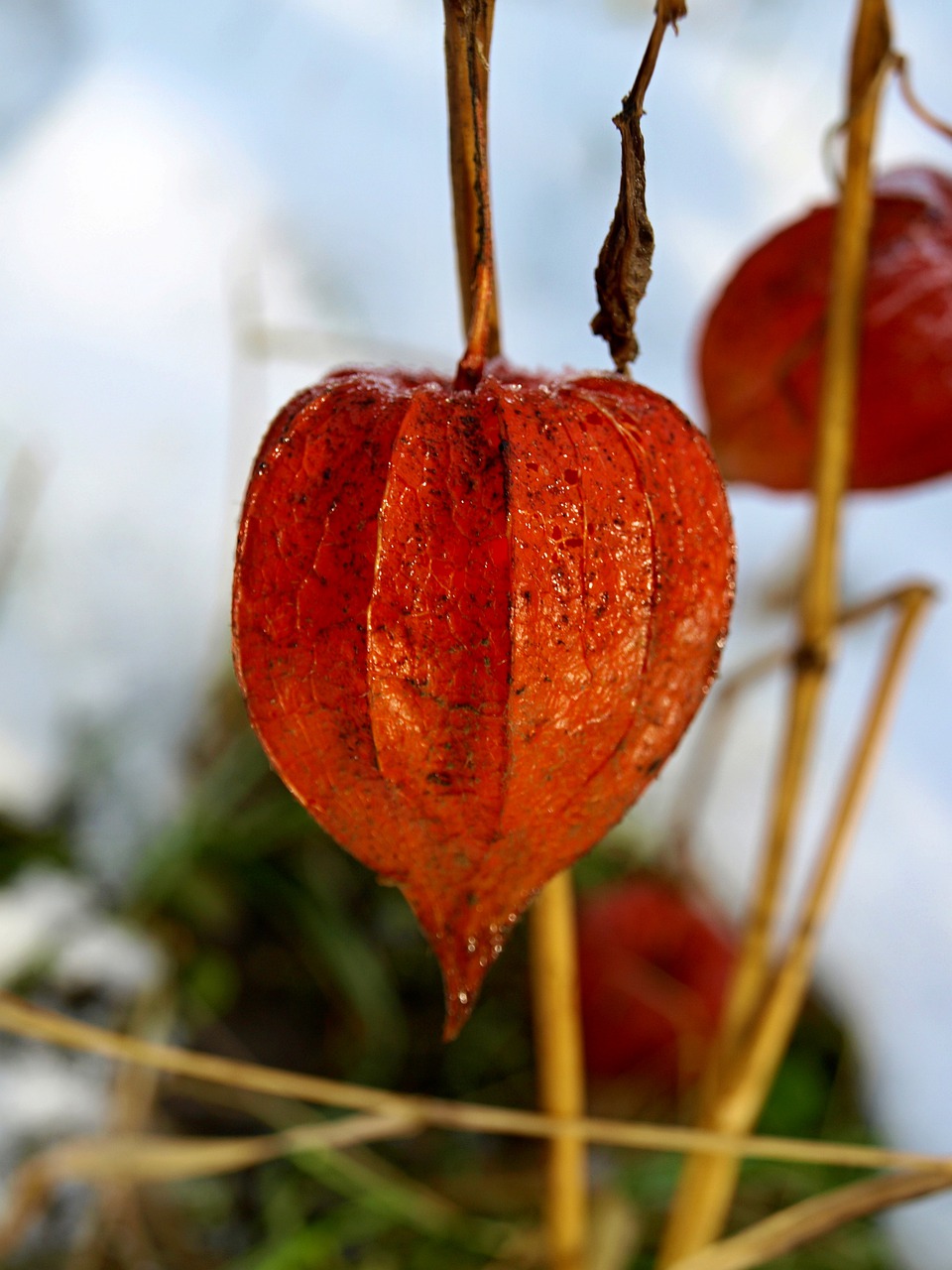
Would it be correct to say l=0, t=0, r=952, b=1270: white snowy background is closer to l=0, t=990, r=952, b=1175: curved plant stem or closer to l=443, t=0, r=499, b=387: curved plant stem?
l=0, t=990, r=952, b=1175: curved plant stem

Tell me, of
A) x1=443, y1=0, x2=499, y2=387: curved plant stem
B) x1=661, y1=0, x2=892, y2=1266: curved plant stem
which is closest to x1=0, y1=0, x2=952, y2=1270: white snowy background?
x1=661, y1=0, x2=892, y2=1266: curved plant stem

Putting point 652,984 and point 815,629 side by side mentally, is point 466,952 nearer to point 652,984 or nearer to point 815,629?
point 815,629

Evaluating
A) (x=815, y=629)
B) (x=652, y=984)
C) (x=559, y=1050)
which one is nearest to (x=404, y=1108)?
(x=559, y=1050)

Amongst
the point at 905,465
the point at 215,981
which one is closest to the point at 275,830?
the point at 215,981

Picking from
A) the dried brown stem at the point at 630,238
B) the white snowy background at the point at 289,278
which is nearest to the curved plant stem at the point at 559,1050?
the dried brown stem at the point at 630,238

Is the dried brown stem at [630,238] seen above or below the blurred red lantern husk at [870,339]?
below

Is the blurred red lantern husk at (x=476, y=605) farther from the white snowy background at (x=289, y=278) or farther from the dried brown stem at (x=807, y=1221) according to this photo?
the white snowy background at (x=289, y=278)
